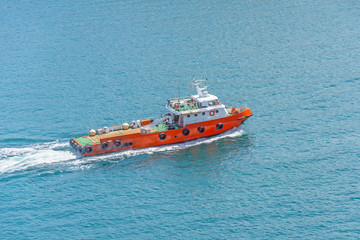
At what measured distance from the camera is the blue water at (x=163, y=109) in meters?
60.4

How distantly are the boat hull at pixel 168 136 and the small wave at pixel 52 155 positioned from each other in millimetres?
721

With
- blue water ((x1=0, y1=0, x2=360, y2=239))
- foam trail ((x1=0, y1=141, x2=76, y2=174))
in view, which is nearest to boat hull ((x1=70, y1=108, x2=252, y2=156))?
blue water ((x1=0, y1=0, x2=360, y2=239))

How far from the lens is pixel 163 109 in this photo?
88125 millimetres

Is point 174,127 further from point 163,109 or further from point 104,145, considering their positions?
point 104,145

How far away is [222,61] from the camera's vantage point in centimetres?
10438

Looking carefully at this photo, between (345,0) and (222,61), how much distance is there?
150ft

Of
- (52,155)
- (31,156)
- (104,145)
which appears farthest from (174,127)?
(31,156)

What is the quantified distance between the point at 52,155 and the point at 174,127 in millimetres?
18421

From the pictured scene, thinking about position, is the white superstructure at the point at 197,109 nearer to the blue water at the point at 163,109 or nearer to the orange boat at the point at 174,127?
the orange boat at the point at 174,127

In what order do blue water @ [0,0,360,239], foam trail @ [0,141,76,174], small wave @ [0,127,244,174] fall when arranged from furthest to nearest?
1. small wave @ [0,127,244,174]
2. foam trail @ [0,141,76,174]
3. blue water @ [0,0,360,239]

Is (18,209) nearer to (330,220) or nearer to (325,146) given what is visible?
(330,220)

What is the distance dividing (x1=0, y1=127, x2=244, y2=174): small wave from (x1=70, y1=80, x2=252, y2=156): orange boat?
34.9 inches

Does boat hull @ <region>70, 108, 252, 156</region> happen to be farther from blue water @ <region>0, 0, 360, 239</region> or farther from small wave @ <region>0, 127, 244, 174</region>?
blue water @ <region>0, 0, 360, 239</region>

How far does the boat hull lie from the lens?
247 feet
